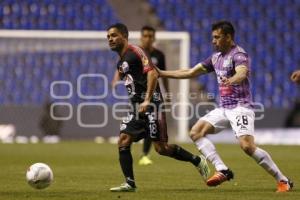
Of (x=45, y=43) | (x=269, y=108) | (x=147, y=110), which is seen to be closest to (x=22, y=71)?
(x=45, y=43)

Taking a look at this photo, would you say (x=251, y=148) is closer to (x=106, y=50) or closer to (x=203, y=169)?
(x=203, y=169)

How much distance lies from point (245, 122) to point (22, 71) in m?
13.4

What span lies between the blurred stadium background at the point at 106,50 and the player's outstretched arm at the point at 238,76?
11.9 metres

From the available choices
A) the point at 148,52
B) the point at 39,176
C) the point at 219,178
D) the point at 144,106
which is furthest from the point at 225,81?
the point at 148,52

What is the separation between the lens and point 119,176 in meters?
11.2

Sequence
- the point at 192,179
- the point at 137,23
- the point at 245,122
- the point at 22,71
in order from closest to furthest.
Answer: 1. the point at 245,122
2. the point at 192,179
3. the point at 22,71
4. the point at 137,23

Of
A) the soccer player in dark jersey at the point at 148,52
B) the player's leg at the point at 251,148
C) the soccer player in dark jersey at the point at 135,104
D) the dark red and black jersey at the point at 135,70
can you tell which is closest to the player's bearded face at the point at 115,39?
the soccer player in dark jersey at the point at 135,104

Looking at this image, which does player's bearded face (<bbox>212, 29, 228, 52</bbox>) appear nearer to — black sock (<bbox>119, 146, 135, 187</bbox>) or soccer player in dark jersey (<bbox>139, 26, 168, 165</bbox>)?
black sock (<bbox>119, 146, 135, 187</bbox>)

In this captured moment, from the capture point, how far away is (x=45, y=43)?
2112 cm

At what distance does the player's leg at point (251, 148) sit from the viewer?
8.71 metres

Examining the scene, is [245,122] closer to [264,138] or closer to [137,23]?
[264,138]

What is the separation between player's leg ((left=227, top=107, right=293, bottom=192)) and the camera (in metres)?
8.71

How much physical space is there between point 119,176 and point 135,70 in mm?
2561

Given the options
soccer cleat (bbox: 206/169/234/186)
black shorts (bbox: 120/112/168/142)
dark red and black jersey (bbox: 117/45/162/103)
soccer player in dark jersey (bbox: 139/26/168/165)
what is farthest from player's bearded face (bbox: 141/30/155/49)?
soccer cleat (bbox: 206/169/234/186)
